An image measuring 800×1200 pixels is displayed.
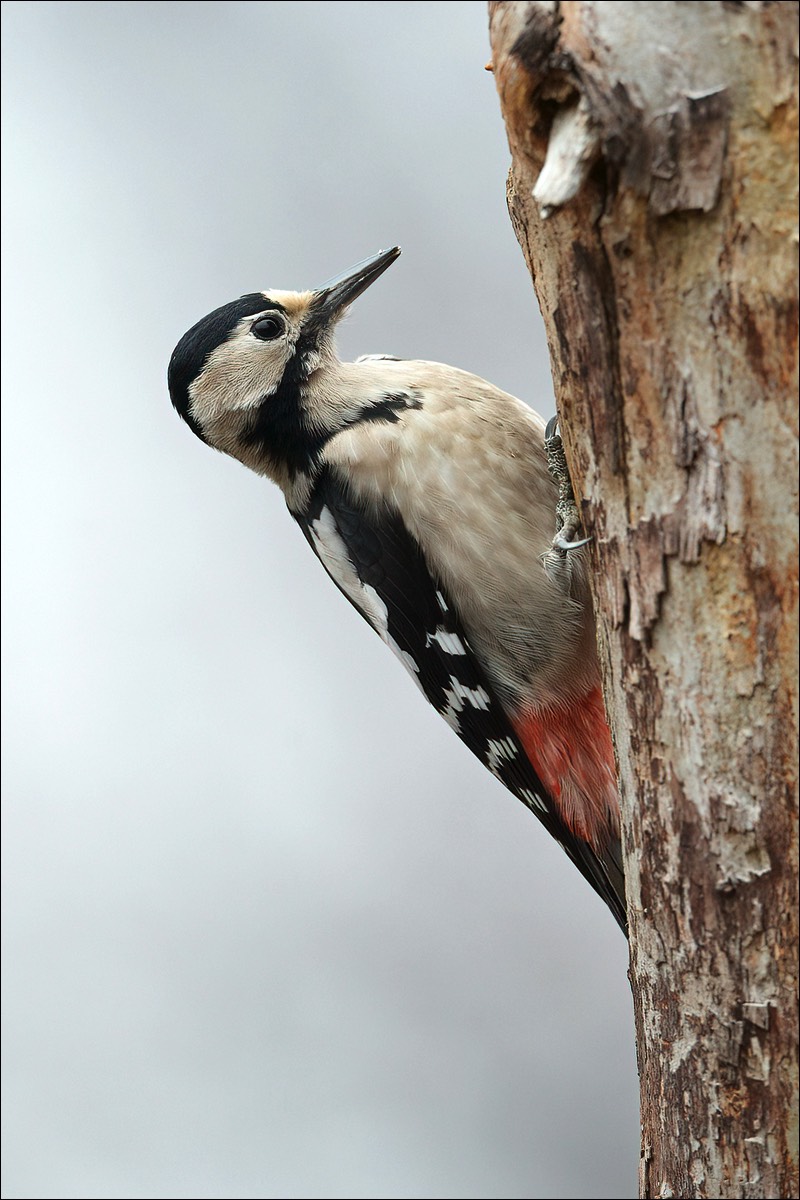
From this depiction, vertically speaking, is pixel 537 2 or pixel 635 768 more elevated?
pixel 537 2

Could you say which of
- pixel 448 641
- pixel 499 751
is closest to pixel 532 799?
pixel 499 751

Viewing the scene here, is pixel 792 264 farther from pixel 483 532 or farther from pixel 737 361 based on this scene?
pixel 483 532

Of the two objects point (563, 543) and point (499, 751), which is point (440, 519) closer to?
point (563, 543)

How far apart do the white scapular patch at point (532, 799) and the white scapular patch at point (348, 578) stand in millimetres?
203

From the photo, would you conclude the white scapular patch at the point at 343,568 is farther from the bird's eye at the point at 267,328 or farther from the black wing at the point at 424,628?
the bird's eye at the point at 267,328

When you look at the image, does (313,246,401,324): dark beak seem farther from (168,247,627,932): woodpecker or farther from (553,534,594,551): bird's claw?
(553,534,594,551): bird's claw

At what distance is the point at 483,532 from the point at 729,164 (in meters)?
0.65

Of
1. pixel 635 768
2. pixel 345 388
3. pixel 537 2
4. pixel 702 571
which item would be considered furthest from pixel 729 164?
pixel 345 388

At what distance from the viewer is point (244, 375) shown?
1.45 m

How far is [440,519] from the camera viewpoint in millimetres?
1326

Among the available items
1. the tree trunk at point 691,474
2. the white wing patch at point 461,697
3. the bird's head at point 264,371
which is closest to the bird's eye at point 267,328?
the bird's head at point 264,371

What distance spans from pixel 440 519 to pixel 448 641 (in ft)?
0.55

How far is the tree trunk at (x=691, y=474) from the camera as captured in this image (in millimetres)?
686

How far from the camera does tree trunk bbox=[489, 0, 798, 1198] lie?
0.69 meters
